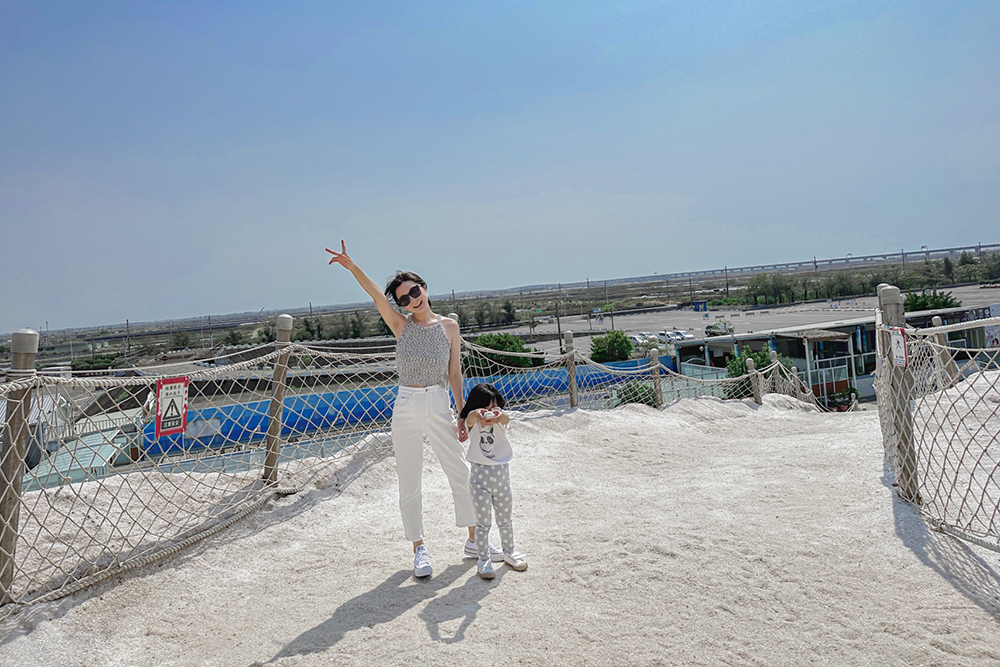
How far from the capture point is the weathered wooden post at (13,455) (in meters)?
2.27

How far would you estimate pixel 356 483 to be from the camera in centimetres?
388

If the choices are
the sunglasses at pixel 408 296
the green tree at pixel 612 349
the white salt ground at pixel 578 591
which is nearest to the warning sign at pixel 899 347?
the white salt ground at pixel 578 591

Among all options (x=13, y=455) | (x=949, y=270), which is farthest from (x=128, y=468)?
(x=949, y=270)

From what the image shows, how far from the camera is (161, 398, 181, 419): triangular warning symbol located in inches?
115

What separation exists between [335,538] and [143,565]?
35.0 inches

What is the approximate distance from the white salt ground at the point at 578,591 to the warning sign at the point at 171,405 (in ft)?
2.04

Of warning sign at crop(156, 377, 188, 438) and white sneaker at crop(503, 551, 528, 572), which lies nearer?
white sneaker at crop(503, 551, 528, 572)

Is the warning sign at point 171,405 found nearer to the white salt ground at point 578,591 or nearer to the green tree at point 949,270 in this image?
the white salt ground at point 578,591

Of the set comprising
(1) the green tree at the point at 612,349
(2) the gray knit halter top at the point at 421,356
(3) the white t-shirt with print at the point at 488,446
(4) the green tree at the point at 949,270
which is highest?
(2) the gray knit halter top at the point at 421,356

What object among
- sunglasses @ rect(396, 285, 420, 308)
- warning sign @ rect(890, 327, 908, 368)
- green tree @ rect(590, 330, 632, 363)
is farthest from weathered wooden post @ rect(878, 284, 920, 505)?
green tree @ rect(590, 330, 632, 363)

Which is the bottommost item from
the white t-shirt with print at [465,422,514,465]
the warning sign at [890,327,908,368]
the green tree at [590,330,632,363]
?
the green tree at [590,330,632,363]

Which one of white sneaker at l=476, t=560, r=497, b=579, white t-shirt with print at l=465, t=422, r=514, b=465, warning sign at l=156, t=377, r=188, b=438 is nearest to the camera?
white sneaker at l=476, t=560, r=497, b=579

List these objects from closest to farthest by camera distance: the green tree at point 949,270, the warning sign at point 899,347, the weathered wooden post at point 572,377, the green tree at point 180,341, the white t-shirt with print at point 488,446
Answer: the white t-shirt with print at point 488,446, the warning sign at point 899,347, the weathered wooden post at point 572,377, the green tree at point 180,341, the green tree at point 949,270

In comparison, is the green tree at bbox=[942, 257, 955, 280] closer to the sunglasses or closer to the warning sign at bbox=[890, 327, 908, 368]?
the warning sign at bbox=[890, 327, 908, 368]
